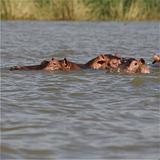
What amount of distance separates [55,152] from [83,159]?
249 mm

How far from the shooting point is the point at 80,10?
22500 mm

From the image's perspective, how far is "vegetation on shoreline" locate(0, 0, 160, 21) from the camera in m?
21.6

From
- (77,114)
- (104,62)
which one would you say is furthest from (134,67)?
(77,114)

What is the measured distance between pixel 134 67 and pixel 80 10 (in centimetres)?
1423

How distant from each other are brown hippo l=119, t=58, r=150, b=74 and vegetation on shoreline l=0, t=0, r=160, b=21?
516 inches

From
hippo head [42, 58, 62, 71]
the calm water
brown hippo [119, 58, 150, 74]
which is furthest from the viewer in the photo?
hippo head [42, 58, 62, 71]

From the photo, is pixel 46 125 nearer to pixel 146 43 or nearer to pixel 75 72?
pixel 75 72

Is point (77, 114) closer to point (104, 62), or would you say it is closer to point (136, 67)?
point (136, 67)

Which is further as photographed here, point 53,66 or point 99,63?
point 99,63

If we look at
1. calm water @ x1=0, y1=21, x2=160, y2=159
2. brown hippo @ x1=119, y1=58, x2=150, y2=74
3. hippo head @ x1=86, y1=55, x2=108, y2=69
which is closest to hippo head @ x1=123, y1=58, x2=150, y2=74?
brown hippo @ x1=119, y1=58, x2=150, y2=74

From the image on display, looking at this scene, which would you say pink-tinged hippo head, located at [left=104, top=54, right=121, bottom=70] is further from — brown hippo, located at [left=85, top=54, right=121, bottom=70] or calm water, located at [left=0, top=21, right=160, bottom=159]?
calm water, located at [left=0, top=21, right=160, bottom=159]

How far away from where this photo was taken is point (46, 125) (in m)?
4.89

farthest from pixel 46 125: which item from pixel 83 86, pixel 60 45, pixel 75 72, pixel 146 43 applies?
pixel 146 43

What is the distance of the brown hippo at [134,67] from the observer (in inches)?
332
